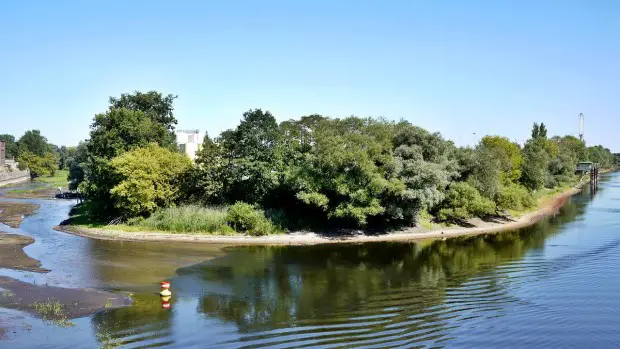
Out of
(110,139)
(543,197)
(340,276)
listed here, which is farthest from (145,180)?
(543,197)

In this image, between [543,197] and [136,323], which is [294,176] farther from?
[543,197]

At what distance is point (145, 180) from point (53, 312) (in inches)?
983

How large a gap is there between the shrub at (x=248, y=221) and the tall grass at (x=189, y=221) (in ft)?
2.31

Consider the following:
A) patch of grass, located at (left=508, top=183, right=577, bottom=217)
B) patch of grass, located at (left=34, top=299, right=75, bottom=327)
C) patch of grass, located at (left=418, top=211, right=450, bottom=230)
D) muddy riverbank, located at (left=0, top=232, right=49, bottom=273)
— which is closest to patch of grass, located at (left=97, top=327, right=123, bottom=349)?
patch of grass, located at (left=34, top=299, right=75, bottom=327)

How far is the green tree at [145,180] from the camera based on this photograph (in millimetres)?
46562

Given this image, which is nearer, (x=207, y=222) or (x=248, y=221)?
(x=248, y=221)

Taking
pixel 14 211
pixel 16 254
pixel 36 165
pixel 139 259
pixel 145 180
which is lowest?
pixel 139 259

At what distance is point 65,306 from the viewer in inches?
947

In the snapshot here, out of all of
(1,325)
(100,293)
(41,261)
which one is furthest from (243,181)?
(1,325)

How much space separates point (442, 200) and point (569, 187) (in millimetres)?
68369

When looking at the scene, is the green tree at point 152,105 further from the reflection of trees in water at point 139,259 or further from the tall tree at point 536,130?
the tall tree at point 536,130

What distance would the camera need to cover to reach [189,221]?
45.6 metres

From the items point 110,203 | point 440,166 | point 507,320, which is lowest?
point 507,320

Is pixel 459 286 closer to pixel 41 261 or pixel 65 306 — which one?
pixel 65 306
